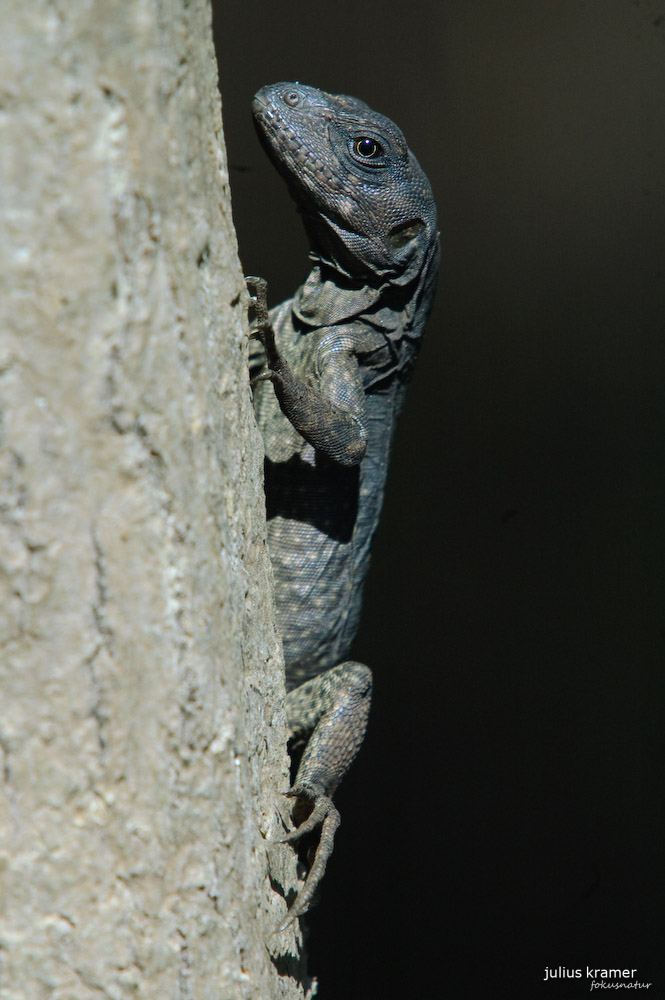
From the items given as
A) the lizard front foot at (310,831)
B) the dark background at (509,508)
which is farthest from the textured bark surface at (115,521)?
the dark background at (509,508)

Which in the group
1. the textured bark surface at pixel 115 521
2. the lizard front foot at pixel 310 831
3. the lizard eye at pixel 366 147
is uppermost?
the lizard eye at pixel 366 147

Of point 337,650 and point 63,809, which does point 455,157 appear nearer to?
point 337,650

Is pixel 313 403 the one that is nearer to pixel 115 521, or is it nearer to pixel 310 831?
pixel 115 521

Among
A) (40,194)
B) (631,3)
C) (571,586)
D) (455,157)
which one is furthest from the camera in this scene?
(571,586)

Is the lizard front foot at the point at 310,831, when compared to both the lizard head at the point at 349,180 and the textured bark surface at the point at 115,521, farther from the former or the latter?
the lizard head at the point at 349,180

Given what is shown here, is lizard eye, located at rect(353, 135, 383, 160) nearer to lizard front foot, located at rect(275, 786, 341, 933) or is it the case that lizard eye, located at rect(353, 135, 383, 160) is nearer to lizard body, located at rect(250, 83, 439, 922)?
lizard body, located at rect(250, 83, 439, 922)

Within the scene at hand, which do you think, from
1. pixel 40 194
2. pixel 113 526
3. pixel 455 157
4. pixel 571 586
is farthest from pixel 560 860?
pixel 40 194

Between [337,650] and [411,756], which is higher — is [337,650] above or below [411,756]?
above
